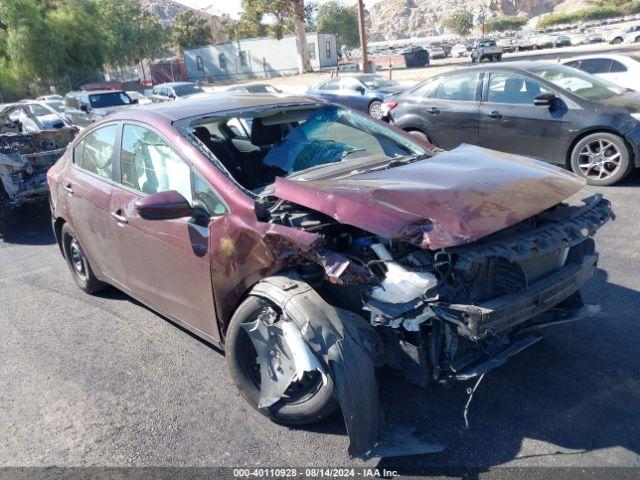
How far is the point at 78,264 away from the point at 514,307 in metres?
4.12

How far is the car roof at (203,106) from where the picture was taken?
12.4ft

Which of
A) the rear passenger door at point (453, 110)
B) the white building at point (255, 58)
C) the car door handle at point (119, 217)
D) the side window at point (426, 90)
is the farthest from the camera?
the white building at point (255, 58)

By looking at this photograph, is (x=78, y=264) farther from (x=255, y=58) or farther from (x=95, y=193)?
(x=255, y=58)

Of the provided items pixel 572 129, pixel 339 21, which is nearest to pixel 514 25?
pixel 339 21

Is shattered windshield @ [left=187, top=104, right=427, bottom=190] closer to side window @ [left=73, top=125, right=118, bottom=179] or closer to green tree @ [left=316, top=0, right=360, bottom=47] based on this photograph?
side window @ [left=73, top=125, right=118, bottom=179]

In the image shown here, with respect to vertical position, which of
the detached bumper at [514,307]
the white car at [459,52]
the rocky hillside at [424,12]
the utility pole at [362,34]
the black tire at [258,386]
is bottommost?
the black tire at [258,386]

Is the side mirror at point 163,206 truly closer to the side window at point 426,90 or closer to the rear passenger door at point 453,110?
the rear passenger door at point 453,110

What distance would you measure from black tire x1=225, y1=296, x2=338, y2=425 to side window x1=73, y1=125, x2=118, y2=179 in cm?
179

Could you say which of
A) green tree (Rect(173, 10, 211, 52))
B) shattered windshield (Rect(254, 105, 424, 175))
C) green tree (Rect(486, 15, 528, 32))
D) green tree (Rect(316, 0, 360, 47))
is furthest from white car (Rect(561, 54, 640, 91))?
green tree (Rect(486, 15, 528, 32))

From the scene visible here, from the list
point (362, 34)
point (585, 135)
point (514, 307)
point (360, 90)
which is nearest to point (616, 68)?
point (585, 135)

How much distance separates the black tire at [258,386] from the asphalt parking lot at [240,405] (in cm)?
12

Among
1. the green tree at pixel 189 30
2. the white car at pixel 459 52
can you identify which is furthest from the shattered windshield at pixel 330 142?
the green tree at pixel 189 30

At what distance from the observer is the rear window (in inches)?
758

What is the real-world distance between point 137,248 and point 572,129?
5.92m
